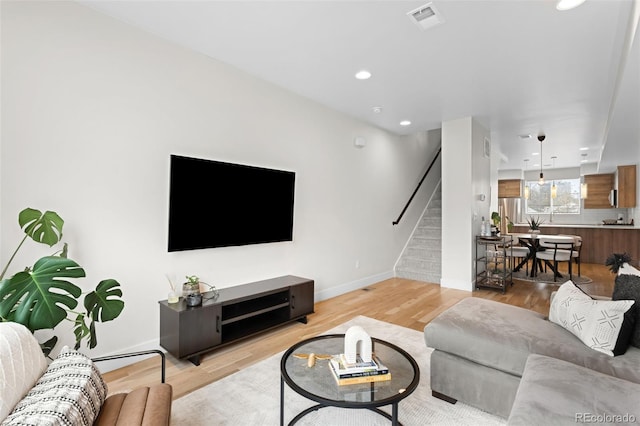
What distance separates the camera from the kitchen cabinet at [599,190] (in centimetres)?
920

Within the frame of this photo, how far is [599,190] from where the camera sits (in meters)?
9.33

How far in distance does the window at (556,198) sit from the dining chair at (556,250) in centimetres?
467

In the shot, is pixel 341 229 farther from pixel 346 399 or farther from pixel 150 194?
pixel 346 399

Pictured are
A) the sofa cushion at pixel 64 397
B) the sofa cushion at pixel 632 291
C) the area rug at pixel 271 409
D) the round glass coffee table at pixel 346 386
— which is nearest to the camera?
the sofa cushion at pixel 64 397

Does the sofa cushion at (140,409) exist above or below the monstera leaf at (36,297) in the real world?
below

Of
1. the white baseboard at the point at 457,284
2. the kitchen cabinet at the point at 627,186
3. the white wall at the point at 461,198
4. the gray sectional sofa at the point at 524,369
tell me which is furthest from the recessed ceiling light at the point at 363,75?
the kitchen cabinet at the point at 627,186

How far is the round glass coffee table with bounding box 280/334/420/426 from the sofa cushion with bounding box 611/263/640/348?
1.30m

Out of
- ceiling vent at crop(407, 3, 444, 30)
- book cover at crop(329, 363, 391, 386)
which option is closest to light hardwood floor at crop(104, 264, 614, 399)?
book cover at crop(329, 363, 391, 386)

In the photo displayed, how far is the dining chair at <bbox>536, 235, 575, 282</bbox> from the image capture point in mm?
5828

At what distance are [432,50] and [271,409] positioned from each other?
3.27 m

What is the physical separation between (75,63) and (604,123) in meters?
7.20

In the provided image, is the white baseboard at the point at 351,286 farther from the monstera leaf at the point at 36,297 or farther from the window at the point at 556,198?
the window at the point at 556,198

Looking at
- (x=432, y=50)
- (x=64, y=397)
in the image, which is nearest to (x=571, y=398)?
(x=64, y=397)

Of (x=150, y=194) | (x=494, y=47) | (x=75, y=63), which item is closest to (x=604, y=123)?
(x=494, y=47)
